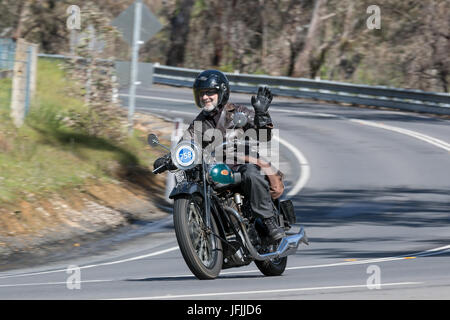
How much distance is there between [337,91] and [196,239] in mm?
23990

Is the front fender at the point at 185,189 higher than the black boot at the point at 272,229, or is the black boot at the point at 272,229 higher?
the front fender at the point at 185,189

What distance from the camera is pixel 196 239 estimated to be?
24.5ft

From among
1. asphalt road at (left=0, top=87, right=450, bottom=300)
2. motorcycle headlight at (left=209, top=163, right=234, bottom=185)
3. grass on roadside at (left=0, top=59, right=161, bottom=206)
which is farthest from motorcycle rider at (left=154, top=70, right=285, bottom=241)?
grass on roadside at (left=0, top=59, right=161, bottom=206)

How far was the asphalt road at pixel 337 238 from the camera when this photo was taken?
24.1 feet

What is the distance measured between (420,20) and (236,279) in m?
33.6

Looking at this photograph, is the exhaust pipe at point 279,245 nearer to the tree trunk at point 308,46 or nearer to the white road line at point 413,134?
the white road line at point 413,134

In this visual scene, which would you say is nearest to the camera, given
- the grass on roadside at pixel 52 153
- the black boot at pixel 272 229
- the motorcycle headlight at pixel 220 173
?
the motorcycle headlight at pixel 220 173

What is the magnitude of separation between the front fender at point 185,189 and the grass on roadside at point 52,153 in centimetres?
566

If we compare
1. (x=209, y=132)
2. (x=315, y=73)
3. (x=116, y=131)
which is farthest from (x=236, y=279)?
(x=315, y=73)

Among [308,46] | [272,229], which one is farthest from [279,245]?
[308,46]

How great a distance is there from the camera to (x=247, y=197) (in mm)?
7992

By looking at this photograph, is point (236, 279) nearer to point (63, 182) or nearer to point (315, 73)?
point (63, 182)

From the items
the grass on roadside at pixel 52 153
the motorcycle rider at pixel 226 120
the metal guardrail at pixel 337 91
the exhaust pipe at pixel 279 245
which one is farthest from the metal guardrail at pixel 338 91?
the motorcycle rider at pixel 226 120

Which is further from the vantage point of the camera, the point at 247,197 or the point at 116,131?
the point at 116,131
